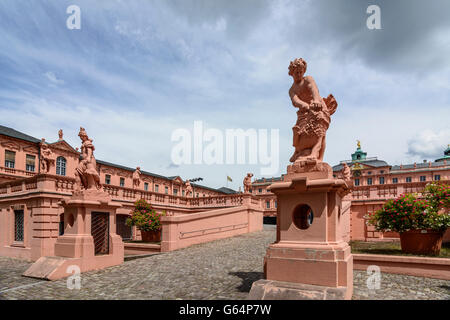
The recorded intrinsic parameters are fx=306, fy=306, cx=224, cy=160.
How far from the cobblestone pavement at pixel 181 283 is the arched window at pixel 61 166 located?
2970 centimetres

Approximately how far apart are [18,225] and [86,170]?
33.4ft

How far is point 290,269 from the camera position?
600 cm

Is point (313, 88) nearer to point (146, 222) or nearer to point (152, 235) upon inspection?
point (146, 222)

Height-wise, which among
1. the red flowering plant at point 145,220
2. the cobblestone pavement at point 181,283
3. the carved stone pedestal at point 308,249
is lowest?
the cobblestone pavement at point 181,283

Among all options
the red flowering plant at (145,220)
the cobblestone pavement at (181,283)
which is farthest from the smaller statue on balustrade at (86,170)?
the red flowering plant at (145,220)

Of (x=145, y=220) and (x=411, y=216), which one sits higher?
(x=411, y=216)

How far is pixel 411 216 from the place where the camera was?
413 inches

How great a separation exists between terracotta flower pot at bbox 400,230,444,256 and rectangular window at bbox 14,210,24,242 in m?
19.4

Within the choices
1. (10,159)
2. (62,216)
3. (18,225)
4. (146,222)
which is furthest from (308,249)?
(10,159)

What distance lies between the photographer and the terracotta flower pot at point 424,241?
1038cm

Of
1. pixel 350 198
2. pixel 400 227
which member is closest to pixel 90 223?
pixel 400 227

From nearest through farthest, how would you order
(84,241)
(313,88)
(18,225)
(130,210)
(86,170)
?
1. (313,88)
2. (84,241)
3. (86,170)
4. (18,225)
5. (130,210)

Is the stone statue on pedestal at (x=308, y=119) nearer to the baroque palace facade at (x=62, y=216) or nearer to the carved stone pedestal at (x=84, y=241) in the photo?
the carved stone pedestal at (x=84, y=241)
